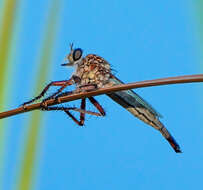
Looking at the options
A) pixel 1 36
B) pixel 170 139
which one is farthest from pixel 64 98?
pixel 170 139

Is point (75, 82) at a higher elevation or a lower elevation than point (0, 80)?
higher

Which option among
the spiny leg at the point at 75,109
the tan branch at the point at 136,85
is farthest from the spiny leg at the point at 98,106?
the tan branch at the point at 136,85

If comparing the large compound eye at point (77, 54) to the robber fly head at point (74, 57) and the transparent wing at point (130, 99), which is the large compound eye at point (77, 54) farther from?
the transparent wing at point (130, 99)

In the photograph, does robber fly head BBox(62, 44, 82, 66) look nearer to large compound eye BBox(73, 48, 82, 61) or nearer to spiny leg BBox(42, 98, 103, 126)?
large compound eye BBox(73, 48, 82, 61)

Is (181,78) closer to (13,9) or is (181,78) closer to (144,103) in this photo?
(13,9)

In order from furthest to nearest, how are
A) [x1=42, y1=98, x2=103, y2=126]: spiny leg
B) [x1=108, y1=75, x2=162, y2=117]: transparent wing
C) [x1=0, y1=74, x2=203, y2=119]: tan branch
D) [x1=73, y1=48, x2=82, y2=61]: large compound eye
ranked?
[x1=73, y1=48, x2=82, y2=61]: large compound eye, [x1=108, y1=75, x2=162, y2=117]: transparent wing, [x1=42, y1=98, x2=103, y2=126]: spiny leg, [x1=0, y1=74, x2=203, y2=119]: tan branch

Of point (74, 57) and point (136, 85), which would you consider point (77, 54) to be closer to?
point (74, 57)

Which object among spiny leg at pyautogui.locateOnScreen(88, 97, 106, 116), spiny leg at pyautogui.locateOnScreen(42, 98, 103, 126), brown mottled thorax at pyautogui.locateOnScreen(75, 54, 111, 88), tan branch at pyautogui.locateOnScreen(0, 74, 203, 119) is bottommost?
tan branch at pyautogui.locateOnScreen(0, 74, 203, 119)

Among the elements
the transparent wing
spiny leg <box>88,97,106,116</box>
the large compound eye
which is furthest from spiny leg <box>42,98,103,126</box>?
the large compound eye
